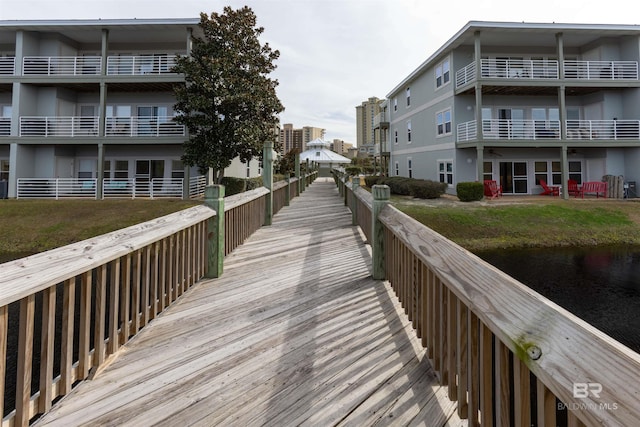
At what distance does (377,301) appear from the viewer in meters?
3.55

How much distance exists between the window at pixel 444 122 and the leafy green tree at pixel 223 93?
10.2 metres

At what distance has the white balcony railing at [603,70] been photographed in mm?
17812

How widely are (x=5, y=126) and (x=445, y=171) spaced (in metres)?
23.8

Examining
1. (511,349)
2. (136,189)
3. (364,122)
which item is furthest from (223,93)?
(364,122)

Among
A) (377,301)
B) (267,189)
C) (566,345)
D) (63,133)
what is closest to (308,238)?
(267,189)

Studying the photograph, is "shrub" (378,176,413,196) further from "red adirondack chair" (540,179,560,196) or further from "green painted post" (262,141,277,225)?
"green painted post" (262,141,277,225)

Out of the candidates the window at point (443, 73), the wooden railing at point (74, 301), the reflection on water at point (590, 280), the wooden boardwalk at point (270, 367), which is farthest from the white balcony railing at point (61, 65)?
the reflection on water at point (590, 280)

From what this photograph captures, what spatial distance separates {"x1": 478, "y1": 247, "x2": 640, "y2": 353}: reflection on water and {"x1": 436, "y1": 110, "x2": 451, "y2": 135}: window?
1074cm

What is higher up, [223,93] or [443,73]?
[443,73]

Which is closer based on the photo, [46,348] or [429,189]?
[46,348]

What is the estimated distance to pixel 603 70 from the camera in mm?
18281

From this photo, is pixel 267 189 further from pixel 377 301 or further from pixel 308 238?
pixel 377 301

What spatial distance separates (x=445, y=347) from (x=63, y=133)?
2125 centimetres

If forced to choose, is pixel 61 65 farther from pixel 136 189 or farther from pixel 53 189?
pixel 136 189
